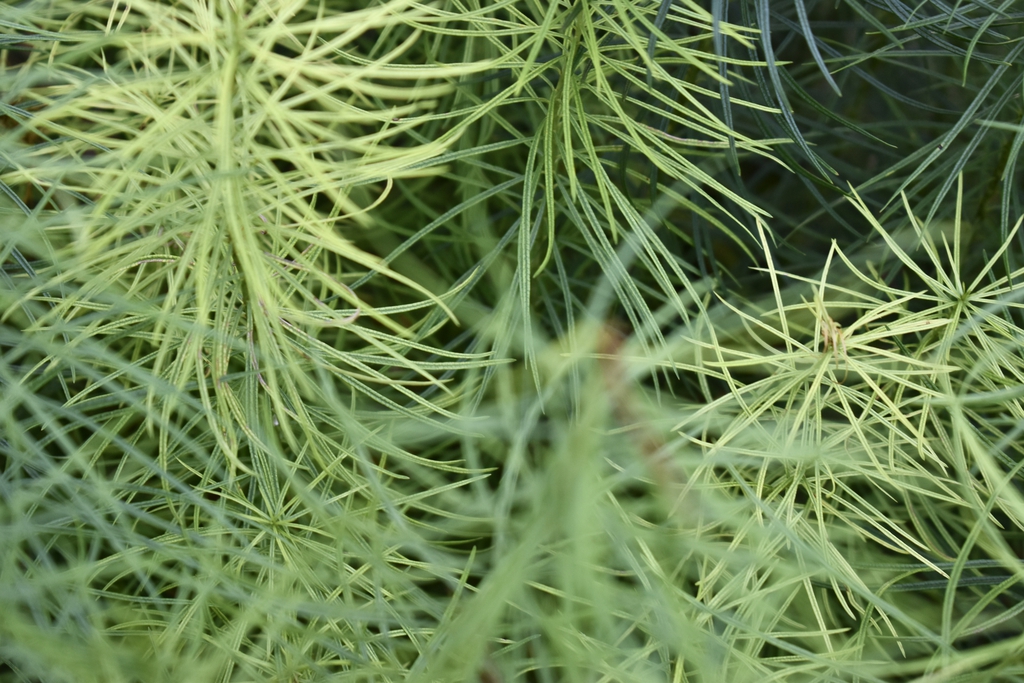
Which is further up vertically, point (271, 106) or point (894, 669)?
point (271, 106)

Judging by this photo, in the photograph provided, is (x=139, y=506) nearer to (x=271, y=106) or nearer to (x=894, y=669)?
(x=271, y=106)

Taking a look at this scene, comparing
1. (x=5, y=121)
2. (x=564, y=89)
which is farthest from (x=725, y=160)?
(x=5, y=121)

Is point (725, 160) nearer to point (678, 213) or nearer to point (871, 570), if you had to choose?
point (678, 213)

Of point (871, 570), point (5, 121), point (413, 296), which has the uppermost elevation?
point (5, 121)

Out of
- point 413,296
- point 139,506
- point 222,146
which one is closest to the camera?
point 222,146

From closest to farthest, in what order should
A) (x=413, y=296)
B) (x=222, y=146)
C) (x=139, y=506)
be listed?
1. (x=222, y=146)
2. (x=139, y=506)
3. (x=413, y=296)

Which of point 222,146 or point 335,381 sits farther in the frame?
point 335,381
